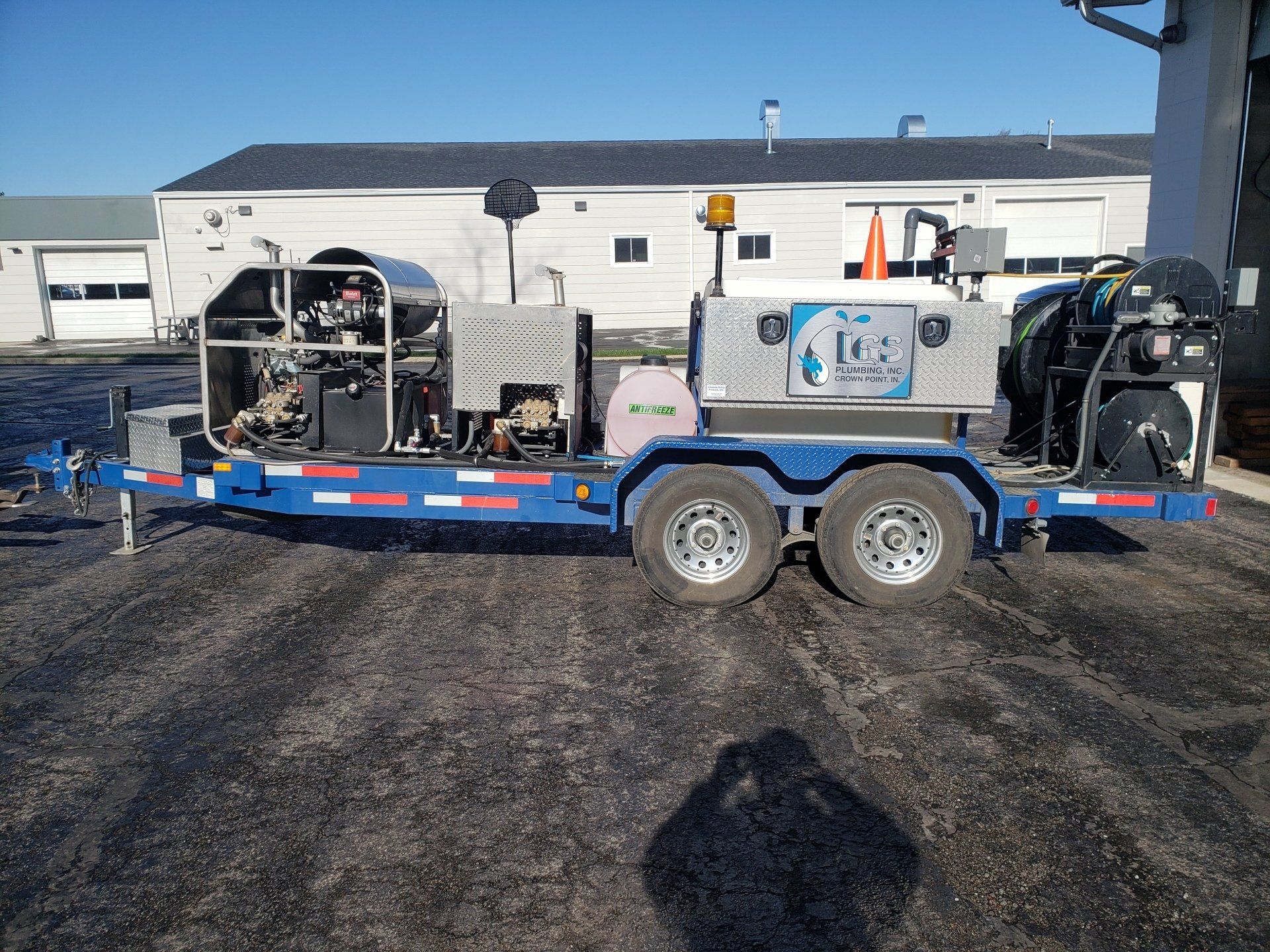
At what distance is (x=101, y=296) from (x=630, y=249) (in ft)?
59.4

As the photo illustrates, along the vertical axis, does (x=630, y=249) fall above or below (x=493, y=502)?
above

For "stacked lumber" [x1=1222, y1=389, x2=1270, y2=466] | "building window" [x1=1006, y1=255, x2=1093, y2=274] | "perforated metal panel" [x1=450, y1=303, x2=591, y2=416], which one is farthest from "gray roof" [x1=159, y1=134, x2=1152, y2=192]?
"perforated metal panel" [x1=450, y1=303, x2=591, y2=416]

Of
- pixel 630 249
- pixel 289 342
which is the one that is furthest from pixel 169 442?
pixel 630 249

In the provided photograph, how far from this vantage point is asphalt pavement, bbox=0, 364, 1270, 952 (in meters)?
3.00

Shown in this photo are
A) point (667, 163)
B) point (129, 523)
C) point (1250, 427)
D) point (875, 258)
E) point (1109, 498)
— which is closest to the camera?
point (1109, 498)

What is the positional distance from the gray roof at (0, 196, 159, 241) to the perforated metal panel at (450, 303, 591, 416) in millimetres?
28514

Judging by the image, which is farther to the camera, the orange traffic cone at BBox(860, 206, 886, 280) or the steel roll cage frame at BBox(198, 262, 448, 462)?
the orange traffic cone at BBox(860, 206, 886, 280)

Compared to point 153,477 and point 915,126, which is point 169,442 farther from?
point 915,126

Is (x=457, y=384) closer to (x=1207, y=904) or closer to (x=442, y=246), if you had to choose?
(x=1207, y=904)

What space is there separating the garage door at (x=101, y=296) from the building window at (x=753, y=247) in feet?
63.8

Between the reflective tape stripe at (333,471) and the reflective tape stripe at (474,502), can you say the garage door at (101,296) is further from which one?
the reflective tape stripe at (474,502)

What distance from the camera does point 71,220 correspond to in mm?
29906

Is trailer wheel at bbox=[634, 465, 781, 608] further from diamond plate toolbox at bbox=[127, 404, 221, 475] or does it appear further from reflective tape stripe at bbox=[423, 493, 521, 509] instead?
diamond plate toolbox at bbox=[127, 404, 221, 475]

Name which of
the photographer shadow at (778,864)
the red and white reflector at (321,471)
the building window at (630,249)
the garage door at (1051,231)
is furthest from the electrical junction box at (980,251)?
the garage door at (1051,231)
